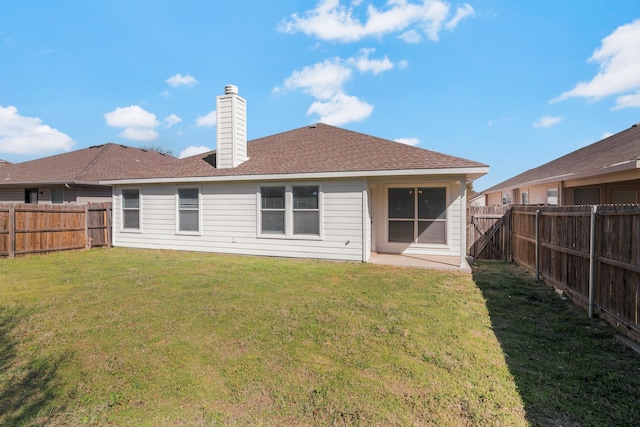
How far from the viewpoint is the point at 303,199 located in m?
9.60

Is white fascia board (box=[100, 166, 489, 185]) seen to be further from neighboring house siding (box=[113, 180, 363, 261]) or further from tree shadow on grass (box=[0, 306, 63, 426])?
tree shadow on grass (box=[0, 306, 63, 426])

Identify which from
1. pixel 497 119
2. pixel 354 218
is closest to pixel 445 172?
pixel 354 218

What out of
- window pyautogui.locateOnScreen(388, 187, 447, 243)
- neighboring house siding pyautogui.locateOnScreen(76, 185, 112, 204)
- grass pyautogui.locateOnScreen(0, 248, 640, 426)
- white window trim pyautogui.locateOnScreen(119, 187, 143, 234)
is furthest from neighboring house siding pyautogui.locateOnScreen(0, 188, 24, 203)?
window pyautogui.locateOnScreen(388, 187, 447, 243)

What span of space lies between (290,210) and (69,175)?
12564 millimetres

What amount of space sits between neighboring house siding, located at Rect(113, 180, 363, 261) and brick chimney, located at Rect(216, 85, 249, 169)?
962mm

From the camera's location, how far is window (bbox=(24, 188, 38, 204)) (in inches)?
656

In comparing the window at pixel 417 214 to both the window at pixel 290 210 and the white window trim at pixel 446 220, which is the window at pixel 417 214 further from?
the window at pixel 290 210

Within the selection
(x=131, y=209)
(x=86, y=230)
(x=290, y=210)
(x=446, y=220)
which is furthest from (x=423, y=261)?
(x=86, y=230)

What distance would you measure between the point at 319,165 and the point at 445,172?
3.48 meters

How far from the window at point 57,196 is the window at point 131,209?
6.61 meters

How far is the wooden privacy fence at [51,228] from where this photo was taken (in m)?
10.0

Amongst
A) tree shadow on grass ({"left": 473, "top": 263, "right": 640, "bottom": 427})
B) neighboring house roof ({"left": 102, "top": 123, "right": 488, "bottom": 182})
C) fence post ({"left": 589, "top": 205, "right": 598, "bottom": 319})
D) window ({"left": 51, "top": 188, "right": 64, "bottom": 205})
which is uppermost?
neighboring house roof ({"left": 102, "top": 123, "right": 488, "bottom": 182})

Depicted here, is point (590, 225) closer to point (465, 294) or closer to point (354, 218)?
point (465, 294)

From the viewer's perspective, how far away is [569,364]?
3309mm
